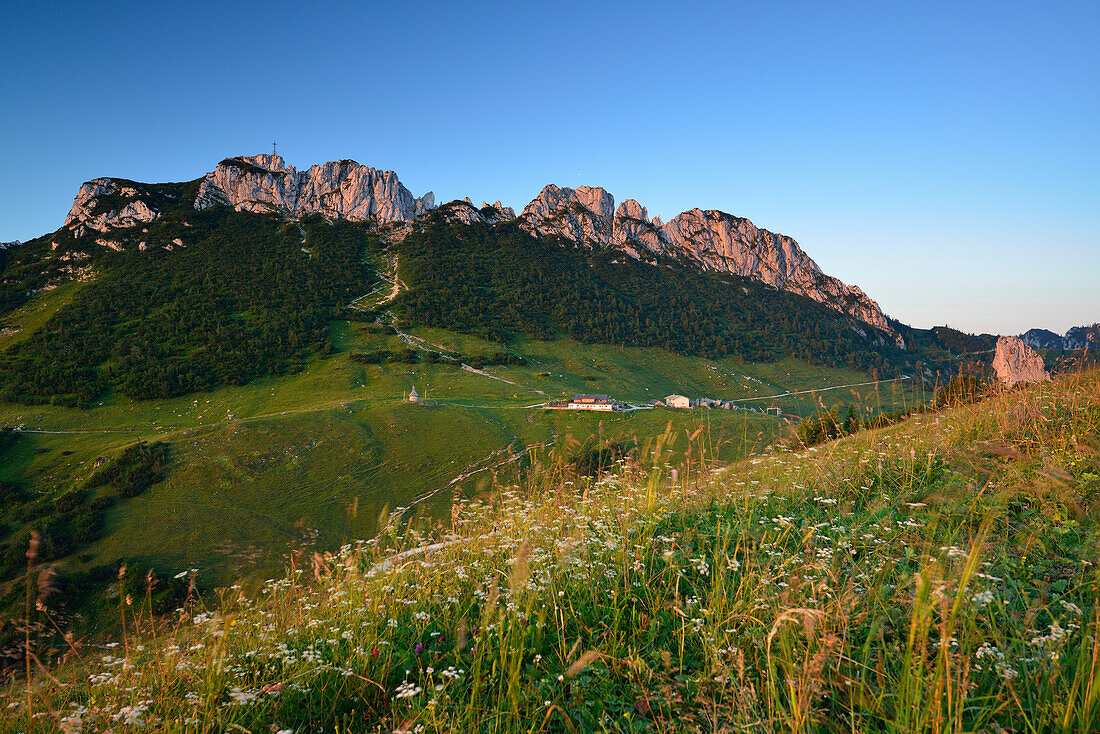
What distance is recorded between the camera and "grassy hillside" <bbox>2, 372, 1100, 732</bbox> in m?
2.97

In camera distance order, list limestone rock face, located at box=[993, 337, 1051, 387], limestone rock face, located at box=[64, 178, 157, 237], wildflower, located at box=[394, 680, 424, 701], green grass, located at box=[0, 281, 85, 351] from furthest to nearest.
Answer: limestone rock face, located at box=[64, 178, 157, 237], green grass, located at box=[0, 281, 85, 351], limestone rock face, located at box=[993, 337, 1051, 387], wildflower, located at box=[394, 680, 424, 701]

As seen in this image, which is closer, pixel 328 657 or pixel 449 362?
pixel 328 657

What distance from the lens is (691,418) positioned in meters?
83.6

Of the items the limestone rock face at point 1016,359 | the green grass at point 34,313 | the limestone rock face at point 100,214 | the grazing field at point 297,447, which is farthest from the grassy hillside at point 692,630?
the limestone rock face at point 100,214

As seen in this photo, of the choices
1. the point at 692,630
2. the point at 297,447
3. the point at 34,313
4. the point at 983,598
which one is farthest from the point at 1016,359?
the point at 34,313

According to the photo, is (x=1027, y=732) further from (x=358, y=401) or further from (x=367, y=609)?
(x=358, y=401)

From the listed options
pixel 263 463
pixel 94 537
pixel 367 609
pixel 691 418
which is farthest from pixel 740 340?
pixel 367 609

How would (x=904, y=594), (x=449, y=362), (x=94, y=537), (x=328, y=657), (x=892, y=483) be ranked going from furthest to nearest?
(x=449, y=362), (x=94, y=537), (x=892, y=483), (x=328, y=657), (x=904, y=594)

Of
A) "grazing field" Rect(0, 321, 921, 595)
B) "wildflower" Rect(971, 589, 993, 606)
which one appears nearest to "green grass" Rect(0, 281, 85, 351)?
"grazing field" Rect(0, 321, 921, 595)

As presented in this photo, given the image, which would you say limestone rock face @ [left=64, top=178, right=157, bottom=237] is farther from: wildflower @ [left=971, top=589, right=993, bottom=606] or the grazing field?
wildflower @ [left=971, top=589, right=993, bottom=606]

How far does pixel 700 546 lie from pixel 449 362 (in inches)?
4256

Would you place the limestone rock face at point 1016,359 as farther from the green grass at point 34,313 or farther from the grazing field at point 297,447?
the green grass at point 34,313

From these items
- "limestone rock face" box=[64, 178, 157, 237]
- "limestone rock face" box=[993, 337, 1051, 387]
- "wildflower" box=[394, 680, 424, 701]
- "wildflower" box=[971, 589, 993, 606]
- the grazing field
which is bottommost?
the grazing field

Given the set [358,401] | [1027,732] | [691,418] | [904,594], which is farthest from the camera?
[691,418]
